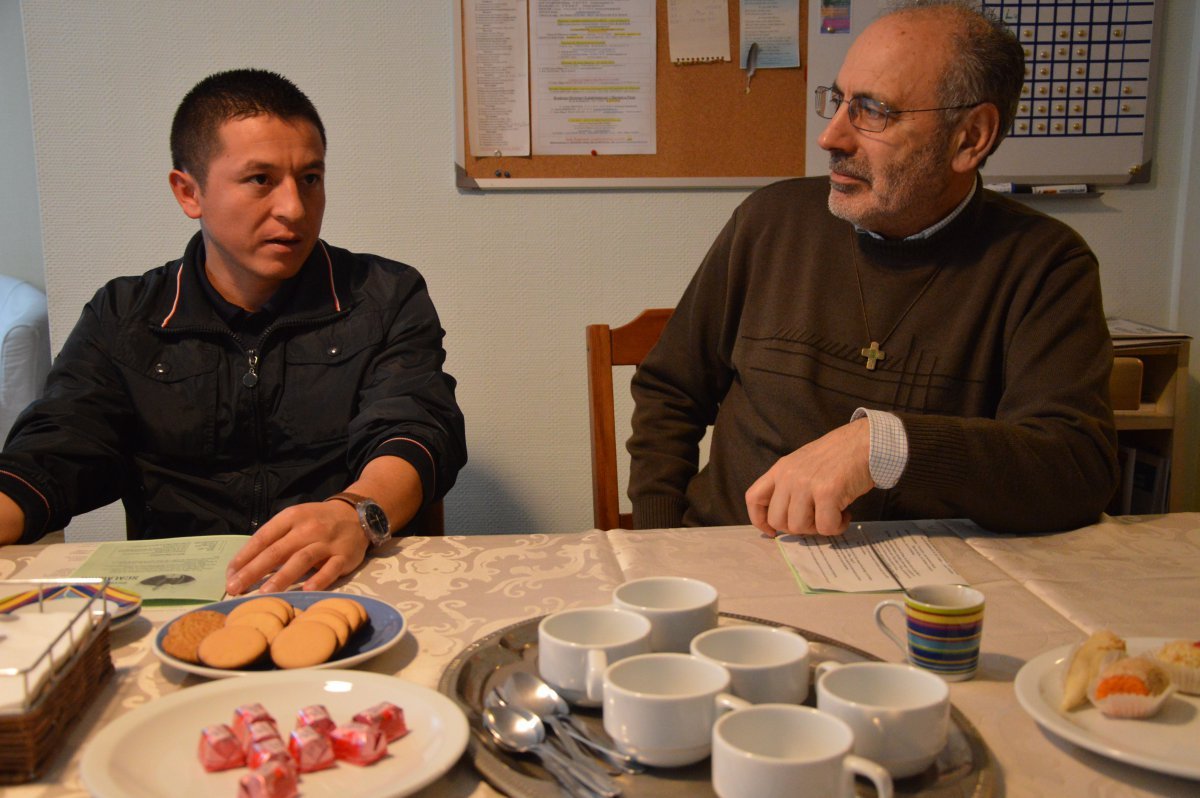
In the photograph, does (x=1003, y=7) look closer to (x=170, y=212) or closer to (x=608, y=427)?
(x=608, y=427)

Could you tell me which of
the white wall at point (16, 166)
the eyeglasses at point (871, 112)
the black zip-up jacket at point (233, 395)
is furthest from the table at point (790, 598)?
the white wall at point (16, 166)

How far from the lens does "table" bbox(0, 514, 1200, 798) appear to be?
27.2 inches

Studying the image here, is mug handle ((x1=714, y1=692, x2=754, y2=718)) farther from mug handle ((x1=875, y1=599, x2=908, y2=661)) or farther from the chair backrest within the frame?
the chair backrest

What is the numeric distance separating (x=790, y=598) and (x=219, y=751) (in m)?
0.58

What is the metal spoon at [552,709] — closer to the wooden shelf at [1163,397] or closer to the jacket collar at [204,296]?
the jacket collar at [204,296]

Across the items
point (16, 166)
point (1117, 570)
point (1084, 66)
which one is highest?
point (1084, 66)

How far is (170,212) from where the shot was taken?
2.55m

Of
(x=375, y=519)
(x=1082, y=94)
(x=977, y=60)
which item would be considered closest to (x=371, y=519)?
(x=375, y=519)

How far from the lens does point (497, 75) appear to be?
8.48 feet

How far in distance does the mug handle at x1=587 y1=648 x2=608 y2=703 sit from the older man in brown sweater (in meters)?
0.64

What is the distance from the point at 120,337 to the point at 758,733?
130 cm

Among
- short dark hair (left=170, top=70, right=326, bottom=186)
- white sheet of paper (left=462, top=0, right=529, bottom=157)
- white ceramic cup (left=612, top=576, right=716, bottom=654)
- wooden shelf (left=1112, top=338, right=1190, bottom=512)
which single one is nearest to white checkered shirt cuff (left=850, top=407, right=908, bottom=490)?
white ceramic cup (left=612, top=576, right=716, bottom=654)

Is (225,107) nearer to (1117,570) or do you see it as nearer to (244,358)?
(244,358)

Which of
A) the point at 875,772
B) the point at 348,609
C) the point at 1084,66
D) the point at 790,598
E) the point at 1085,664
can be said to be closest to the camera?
the point at 875,772
